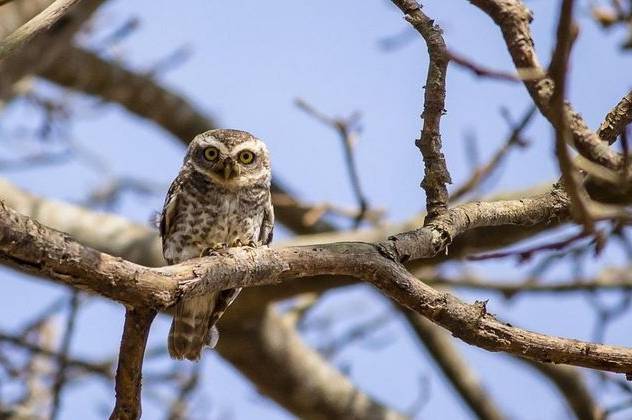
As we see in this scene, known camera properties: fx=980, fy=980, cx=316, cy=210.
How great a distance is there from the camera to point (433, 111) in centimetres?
354

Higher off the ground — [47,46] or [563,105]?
[563,105]

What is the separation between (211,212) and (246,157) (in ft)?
1.76

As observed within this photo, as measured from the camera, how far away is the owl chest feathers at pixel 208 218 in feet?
17.2

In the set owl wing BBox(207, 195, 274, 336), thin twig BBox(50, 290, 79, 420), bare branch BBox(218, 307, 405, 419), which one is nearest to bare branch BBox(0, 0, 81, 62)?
owl wing BBox(207, 195, 274, 336)

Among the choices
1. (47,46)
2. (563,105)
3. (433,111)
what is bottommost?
(47,46)

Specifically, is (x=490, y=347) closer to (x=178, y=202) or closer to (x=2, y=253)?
(x=2, y=253)

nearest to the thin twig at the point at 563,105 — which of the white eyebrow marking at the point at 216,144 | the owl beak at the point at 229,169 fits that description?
the owl beak at the point at 229,169

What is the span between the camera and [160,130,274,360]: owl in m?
5.07

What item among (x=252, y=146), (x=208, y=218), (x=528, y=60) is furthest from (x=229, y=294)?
(x=528, y=60)

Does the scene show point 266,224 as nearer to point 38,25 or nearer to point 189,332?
point 189,332

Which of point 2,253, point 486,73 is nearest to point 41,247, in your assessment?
point 2,253

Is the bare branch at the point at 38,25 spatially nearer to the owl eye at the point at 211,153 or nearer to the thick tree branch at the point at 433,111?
the thick tree branch at the point at 433,111

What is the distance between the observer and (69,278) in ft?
9.00

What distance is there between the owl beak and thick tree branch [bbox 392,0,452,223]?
6.63 feet
